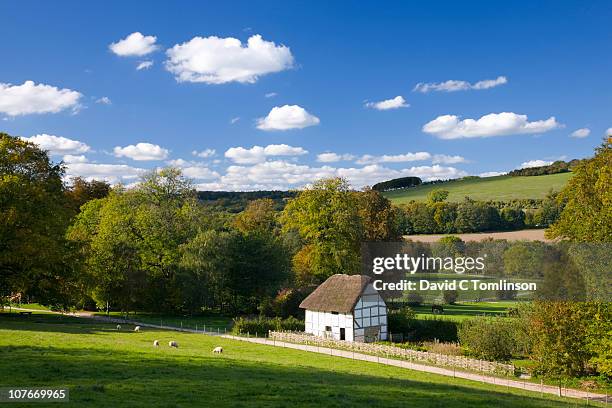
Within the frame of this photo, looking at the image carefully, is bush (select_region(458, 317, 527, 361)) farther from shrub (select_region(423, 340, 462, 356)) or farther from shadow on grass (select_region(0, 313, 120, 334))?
shadow on grass (select_region(0, 313, 120, 334))

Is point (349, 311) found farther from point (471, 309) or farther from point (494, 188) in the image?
point (494, 188)

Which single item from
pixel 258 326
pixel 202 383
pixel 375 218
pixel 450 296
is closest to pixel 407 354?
pixel 258 326

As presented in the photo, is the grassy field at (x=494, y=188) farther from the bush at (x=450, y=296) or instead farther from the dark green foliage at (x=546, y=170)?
the bush at (x=450, y=296)

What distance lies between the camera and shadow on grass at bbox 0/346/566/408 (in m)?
14.2

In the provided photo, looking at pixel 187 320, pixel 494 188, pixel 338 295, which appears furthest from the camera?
pixel 494 188

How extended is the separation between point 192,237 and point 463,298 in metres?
34.1

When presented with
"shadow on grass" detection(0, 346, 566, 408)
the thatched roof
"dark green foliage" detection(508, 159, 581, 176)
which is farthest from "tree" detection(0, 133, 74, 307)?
"dark green foliage" detection(508, 159, 581, 176)

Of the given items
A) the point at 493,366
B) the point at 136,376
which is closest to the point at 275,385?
the point at 136,376

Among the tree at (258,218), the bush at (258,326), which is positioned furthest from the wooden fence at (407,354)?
the tree at (258,218)

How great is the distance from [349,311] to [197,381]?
2355 centimetres

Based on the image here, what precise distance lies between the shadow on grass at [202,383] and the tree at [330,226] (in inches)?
1053

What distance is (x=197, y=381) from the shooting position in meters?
16.5

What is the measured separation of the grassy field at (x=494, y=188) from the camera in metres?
105

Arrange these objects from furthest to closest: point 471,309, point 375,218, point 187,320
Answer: point 471,309, point 375,218, point 187,320
